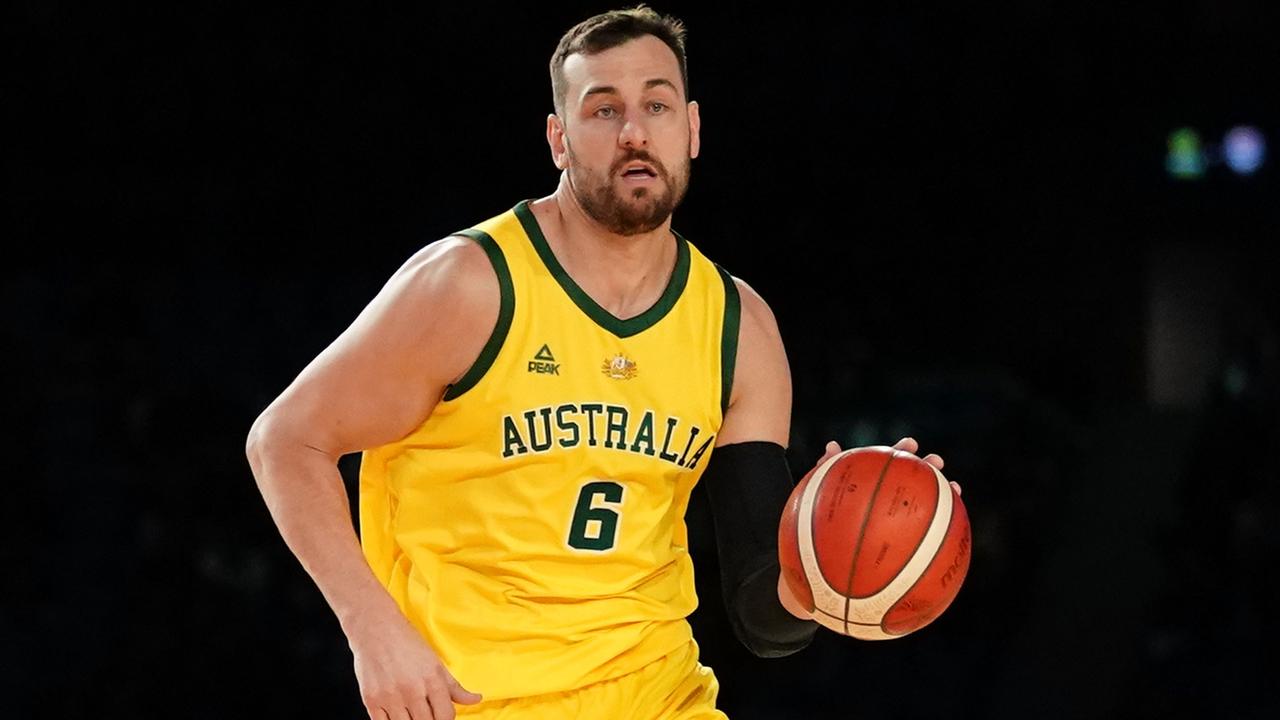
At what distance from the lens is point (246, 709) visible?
588cm

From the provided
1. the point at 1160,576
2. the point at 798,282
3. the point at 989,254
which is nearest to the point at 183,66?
the point at 798,282

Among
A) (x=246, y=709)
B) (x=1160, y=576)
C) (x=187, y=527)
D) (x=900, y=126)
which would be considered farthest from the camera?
(x=900, y=126)

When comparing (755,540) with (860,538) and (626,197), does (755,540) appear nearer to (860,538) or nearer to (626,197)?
(860,538)

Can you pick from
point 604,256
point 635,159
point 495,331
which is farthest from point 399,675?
point 635,159

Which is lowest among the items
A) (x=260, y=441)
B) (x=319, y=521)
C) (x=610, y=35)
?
(x=319, y=521)

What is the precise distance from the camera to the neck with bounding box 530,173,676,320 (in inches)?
112

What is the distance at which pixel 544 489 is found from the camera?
8.85 feet

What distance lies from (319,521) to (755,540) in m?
0.85

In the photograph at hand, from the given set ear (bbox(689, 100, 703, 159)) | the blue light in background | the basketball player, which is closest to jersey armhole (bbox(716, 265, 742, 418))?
the basketball player

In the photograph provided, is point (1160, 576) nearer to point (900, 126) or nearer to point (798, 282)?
point (798, 282)

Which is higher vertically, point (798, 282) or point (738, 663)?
point (798, 282)

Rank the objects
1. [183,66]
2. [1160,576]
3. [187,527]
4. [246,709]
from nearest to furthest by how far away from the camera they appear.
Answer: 1. [246,709]
2. [187,527]
3. [1160,576]
4. [183,66]

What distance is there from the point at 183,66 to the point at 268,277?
127 centimetres

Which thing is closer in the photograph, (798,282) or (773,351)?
(773,351)
